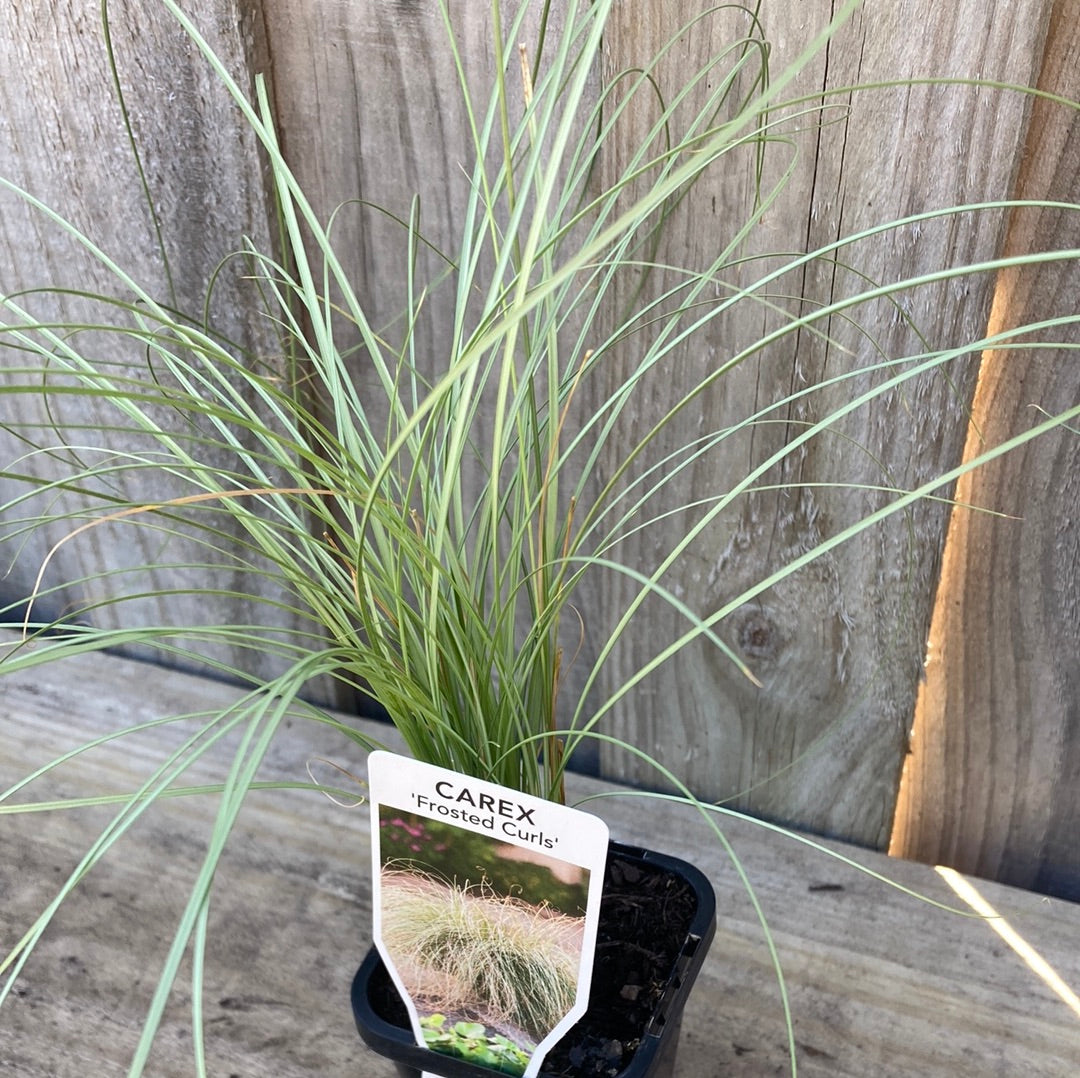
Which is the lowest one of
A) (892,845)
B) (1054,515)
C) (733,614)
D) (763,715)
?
(892,845)

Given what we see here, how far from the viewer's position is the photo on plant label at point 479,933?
527 millimetres

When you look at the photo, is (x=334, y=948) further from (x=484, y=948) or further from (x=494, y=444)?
(x=494, y=444)

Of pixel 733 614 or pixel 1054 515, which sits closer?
pixel 1054 515

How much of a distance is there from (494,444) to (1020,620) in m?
0.55

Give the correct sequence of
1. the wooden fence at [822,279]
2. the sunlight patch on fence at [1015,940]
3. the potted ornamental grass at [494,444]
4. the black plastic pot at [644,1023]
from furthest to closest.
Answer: the sunlight patch on fence at [1015,940]
the wooden fence at [822,279]
the black plastic pot at [644,1023]
the potted ornamental grass at [494,444]

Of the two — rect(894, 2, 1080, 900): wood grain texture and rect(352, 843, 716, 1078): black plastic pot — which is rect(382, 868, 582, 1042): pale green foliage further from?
rect(894, 2, 1080, 900): wood grain texture

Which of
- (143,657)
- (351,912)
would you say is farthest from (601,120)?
(143,657)

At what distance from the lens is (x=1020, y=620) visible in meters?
0.81

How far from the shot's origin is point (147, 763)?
38.6 inches

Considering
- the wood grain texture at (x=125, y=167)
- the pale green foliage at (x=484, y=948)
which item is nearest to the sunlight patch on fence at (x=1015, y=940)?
the pale green foliage at (x=484, y=948)

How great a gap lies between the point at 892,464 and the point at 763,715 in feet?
0.85

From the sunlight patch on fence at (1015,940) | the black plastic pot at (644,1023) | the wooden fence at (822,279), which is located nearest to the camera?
the black plastic pot at (644,1023)

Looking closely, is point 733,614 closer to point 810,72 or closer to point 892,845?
point 892,845

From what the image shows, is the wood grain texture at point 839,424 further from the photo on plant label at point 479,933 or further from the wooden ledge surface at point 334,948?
the photo on plant label at point 479,933
